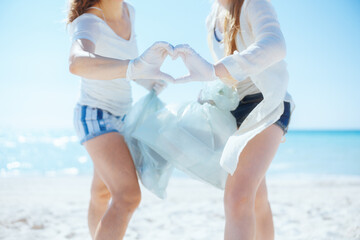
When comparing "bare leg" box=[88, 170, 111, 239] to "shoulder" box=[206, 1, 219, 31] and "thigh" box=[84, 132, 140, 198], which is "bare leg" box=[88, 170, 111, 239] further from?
"shoulder" box=[206, 1, 219, 31]

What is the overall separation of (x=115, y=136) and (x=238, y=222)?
834 millimetres

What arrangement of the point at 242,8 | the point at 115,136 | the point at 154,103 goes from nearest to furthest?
the point at 242,8, the point at 115,136, the point at 154,103

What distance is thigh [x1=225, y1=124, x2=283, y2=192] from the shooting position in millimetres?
1478

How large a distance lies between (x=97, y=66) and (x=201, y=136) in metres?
0.75

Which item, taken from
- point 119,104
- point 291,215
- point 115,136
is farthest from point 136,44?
point 291,215

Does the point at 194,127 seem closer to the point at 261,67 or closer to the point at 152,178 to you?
the point at 152,178

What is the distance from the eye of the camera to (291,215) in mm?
3949

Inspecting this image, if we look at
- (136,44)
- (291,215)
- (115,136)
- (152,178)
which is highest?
(136,44)

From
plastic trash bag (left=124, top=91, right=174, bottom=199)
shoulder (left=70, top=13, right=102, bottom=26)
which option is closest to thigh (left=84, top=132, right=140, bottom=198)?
plastic trash bag (left=124, top=91, right=174, bottom=199)

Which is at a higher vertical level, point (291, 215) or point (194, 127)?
point (194, 127)

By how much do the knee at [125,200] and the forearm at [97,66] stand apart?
24.8 inches

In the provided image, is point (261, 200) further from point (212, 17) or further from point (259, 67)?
point (212, 17)

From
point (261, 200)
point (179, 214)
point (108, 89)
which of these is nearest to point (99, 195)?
point (108, 89)

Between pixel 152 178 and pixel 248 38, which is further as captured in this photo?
pixel 152 178
